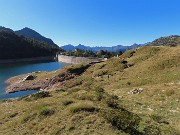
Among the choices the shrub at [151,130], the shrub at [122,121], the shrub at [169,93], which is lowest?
the shrub at [169,93]

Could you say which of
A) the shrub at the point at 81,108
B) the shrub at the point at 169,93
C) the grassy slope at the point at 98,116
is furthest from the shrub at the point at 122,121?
the shrub at the point at 169,93

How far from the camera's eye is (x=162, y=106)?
2422 centimetres

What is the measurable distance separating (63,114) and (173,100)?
41.9 ft

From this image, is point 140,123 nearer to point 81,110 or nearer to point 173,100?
point 81,110

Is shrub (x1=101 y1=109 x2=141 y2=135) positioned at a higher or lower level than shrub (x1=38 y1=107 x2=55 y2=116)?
higher

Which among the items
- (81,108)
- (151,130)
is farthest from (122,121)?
(81,108)

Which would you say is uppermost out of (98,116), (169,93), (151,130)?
(98,116)

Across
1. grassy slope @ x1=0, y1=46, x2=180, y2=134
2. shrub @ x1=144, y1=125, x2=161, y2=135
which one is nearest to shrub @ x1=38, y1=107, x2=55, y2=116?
grassy slope @ x1=0, y1=46, x2=180, y2=134

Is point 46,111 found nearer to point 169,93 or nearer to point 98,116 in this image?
point 98,116

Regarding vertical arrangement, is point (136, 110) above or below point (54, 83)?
above

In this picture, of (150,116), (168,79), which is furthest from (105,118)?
(168,79)

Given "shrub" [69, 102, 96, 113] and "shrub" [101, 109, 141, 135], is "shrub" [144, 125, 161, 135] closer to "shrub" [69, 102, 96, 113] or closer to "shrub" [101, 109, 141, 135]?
"shrub" [101, 109, 141, 135]

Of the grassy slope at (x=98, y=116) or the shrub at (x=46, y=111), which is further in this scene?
the shrub at (x=46, y=111)

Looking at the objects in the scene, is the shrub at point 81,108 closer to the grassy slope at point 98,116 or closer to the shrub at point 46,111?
the grassy slope at point 98,116
